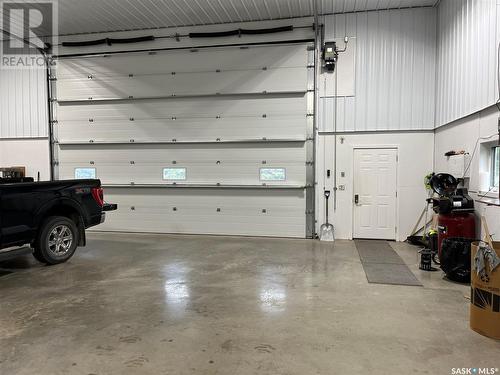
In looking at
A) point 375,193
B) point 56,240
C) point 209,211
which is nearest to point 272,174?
point 209,211

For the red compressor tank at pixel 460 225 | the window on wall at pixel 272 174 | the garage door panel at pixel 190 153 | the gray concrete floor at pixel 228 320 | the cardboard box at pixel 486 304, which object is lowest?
the gray concrete floor at pixel 228 320

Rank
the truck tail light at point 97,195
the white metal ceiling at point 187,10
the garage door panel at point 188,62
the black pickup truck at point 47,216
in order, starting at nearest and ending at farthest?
1. the black pickup truck at point 47,216
2. the truck tail light at point 97,195
3. the white metal ceiling at point 187,10
4. the garage door panel at point 188,62

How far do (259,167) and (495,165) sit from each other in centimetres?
463

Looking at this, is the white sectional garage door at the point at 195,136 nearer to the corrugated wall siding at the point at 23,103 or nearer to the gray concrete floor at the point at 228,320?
the corrugated wall siding at the point at 23,103

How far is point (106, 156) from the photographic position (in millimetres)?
9156

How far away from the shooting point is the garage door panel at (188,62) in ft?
26.7

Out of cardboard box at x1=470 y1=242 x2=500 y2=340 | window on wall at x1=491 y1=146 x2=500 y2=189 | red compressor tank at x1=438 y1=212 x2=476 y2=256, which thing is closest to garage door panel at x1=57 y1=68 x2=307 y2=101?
window on wall at x1=491 y1=146 x2=500 y2=189

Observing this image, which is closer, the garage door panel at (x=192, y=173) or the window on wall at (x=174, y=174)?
the garage door panel at (x=192, y=173)

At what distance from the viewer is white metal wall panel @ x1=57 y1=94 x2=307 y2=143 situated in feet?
26.9

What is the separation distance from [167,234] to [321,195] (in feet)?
12.7

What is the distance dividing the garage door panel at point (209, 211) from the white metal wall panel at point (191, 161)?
11.1 inches

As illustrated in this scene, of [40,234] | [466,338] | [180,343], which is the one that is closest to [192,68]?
[40,234]

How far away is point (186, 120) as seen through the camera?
865 cm

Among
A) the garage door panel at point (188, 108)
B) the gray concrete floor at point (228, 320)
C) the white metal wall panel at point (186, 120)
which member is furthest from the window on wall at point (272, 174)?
the gray concrete floor at point (228, 320)
